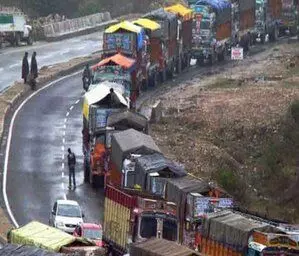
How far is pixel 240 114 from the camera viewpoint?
A: 6075 centimetres

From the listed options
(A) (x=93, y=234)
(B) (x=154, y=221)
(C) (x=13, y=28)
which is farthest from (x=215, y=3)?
(B) (x=154, y=221)

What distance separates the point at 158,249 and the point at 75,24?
63.5 metres

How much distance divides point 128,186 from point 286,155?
544 inches

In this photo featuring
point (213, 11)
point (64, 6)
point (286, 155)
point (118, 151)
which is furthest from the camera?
point (64, 6)

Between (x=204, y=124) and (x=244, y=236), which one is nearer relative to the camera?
(x=244, y=236)

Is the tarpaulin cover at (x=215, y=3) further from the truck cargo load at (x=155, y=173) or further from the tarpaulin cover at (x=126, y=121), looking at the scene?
the truck cargo load at (x=155, y=173)

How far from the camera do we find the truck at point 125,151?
4254 cm

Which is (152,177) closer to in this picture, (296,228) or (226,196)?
(226,196)

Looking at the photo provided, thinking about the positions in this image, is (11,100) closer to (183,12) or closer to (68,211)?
(183,12)

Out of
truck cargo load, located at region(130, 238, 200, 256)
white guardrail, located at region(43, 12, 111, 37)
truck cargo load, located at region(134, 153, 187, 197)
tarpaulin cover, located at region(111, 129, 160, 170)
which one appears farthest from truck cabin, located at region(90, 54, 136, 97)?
white guardrail, located at region(43, 12, 111, 37)

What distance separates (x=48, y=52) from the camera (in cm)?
8350

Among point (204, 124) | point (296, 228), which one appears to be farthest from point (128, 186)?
point (204, 124)

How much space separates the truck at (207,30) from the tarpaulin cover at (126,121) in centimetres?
2986

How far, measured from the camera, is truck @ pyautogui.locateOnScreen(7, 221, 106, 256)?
32938 millimetres
